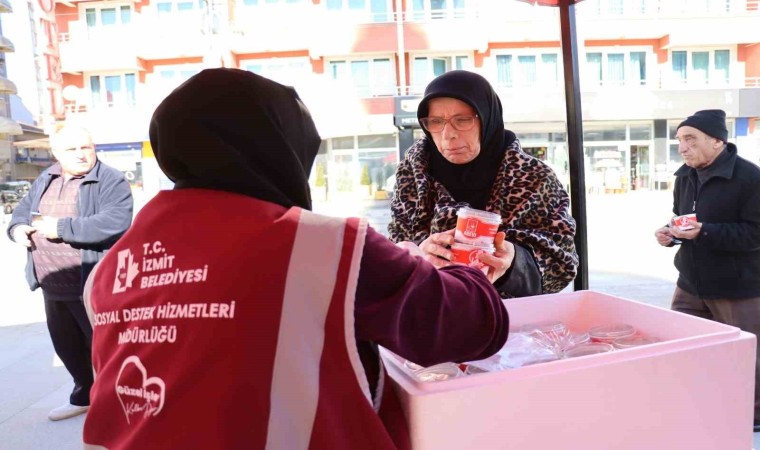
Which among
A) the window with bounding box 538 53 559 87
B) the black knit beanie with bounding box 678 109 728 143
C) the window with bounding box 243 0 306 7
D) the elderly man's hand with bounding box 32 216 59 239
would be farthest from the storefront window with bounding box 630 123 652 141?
the elderly man's hand with bounding box 32 216 59 239

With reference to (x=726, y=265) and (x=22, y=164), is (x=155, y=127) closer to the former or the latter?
(x=726, y=265)

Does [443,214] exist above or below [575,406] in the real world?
above

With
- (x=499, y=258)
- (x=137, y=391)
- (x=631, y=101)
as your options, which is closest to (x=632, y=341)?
(x=499, y=258)

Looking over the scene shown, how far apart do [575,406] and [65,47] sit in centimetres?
1721

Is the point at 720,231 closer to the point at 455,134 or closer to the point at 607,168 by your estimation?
the point at 455,134

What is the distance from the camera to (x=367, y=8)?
47.9ft

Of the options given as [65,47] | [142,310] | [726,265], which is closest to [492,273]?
[142,310]

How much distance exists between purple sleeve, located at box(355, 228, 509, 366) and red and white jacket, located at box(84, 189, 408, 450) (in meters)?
0.04

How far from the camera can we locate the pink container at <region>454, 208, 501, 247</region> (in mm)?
1120

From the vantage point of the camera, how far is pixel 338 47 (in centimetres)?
1446

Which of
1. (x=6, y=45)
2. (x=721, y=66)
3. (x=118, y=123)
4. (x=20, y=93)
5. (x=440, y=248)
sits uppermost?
(x=6, y=45)

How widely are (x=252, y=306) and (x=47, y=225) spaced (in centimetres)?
269

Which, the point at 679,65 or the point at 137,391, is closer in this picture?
the point at 137,391

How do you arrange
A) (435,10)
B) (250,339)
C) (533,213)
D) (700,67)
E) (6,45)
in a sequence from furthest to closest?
(700,67)
(435,10)
(6,45)
(533,213)
(250,339)
